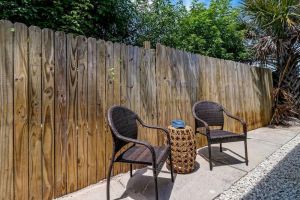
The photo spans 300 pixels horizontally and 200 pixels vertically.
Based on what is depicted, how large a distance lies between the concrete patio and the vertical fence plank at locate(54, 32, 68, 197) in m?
0.19

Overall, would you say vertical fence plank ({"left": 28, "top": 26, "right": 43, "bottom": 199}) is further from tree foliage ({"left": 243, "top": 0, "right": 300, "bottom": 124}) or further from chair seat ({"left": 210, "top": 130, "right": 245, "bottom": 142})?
tree foliage ({"left": 243, "top": 0, "right": 300, "bottom": 124})

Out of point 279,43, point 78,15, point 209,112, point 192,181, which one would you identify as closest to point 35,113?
point 192,181

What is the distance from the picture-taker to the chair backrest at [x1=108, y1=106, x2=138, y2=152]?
2281 millimetres

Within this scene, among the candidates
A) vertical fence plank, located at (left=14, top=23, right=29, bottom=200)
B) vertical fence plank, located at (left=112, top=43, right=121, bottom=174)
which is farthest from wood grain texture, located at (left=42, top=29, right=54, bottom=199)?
vertical fence plank, located at (left=112, top=43, right=121, bottom=174)

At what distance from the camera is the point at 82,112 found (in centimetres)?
259

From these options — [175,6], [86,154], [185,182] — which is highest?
[175,6]

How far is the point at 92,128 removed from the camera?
270 centimetres

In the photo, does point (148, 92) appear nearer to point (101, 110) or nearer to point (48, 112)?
point (101, 110)

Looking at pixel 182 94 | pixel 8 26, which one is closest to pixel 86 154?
pixel 8 26

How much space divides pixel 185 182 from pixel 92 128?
1.26 metres

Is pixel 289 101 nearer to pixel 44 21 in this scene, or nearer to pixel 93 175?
pixel 93 175

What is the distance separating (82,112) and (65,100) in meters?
0.24

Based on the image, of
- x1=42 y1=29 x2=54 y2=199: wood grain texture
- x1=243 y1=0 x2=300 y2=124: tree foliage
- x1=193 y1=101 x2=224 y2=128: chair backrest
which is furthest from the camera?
x1=243 y1=0 x2=300 y2=124: tree foliage

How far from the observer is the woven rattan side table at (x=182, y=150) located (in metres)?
3.05
